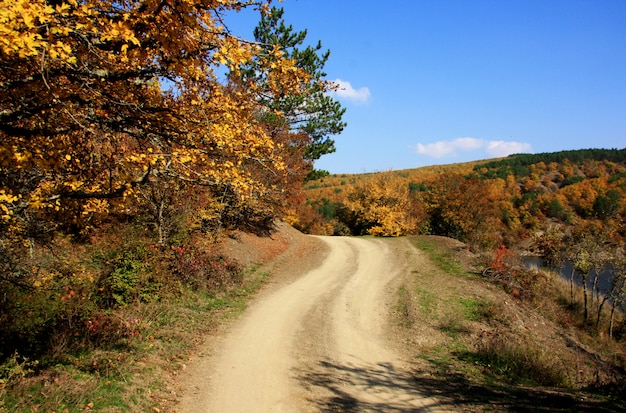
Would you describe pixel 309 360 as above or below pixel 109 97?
below

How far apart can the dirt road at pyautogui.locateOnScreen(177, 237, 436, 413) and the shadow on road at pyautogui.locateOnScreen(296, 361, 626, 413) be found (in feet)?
Result: 0.06

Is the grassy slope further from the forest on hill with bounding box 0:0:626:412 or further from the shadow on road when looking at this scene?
the forest on hill with bounding box 0:0:626:412

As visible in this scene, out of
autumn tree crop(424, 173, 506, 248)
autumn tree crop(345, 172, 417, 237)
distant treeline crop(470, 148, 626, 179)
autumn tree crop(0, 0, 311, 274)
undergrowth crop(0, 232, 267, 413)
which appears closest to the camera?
autumn tree crop(0, 0, 311, 274)

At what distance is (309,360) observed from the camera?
8.46m

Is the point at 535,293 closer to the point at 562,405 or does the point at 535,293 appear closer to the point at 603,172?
the point at 562,405

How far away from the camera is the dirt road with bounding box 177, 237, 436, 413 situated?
6.66 meters

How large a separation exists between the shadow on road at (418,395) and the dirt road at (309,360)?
0.7 inches

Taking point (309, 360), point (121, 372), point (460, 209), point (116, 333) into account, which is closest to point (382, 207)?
point (460, 209)

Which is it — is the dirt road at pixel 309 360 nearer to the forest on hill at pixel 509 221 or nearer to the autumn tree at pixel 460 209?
the forest on hill at pixel 509 221

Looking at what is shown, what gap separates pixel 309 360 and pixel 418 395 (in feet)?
7.75

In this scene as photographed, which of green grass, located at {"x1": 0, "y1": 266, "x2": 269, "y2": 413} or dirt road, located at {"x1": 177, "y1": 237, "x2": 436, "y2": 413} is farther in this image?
dirt road, located at {"x1": 177, "y1": 237, "x2": 436, "y2": 413}

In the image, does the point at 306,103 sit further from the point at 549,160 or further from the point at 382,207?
the point at 549,160

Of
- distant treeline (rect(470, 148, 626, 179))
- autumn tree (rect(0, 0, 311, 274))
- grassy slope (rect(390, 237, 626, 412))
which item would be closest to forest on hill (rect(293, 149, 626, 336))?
grassy slope (rect(390, 237, 626, 412))

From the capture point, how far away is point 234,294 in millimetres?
12547
